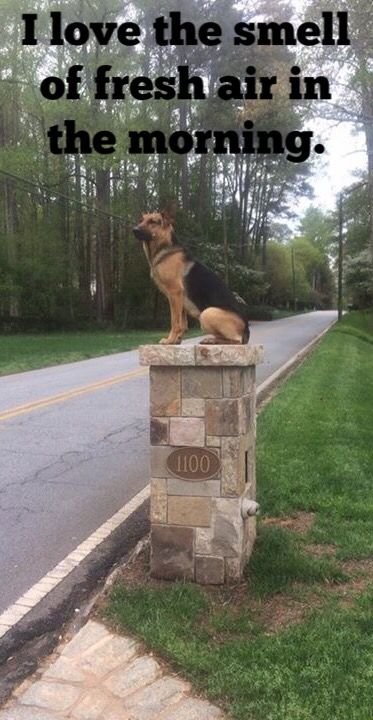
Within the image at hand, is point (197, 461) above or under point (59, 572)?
above

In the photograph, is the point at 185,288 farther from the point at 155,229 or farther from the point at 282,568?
the point at 282,568

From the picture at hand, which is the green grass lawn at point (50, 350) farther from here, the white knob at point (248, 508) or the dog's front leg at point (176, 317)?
the white knob at point (248, 508)

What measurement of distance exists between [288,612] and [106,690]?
3.45ft

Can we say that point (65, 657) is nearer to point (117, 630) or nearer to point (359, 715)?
point (117, 630)

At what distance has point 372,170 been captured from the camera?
959 inches

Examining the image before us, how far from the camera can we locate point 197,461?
3.86m

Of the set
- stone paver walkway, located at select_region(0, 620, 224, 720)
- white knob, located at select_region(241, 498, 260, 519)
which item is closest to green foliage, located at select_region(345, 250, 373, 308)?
white knob, located at select_region(241, 498, 260, 519)

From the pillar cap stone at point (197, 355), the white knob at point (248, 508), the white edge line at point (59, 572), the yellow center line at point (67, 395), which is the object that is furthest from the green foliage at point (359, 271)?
the pillar cap stone at point (197, 355)

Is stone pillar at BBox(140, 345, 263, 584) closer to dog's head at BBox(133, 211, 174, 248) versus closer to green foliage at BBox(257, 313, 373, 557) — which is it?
dog's head at BBox(133, 211, 174, 248)

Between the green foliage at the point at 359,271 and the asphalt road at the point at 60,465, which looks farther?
the green foliage at the point at 359,271

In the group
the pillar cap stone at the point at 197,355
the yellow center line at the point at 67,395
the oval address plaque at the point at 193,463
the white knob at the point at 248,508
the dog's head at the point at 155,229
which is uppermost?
the dog's head at the point at 155,229

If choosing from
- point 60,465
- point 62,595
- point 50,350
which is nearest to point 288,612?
point 62,595

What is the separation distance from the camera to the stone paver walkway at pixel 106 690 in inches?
106

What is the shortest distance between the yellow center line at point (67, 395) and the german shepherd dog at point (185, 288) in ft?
Answer: 19.9
